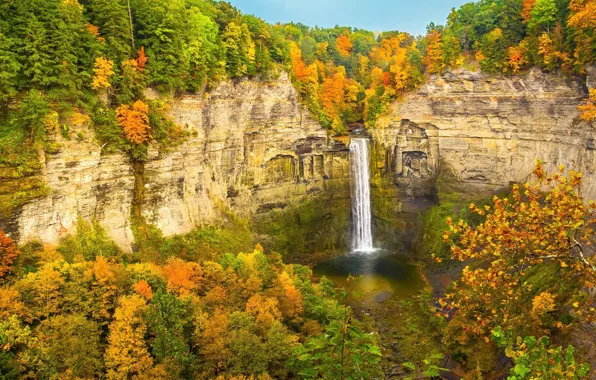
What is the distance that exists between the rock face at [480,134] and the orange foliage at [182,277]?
29.0 meters

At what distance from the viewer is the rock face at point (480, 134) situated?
36.5 meters

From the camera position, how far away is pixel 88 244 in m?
28.6

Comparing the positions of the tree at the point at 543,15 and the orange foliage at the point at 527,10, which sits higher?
the orange foliage at the point at 527,10

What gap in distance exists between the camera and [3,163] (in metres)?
25.3

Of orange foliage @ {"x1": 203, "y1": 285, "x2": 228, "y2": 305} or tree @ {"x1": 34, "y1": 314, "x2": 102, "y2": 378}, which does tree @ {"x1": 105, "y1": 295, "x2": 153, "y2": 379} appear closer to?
tree @ {"x1": 34, "y1": 314, "x2": 102, "y2": 378}

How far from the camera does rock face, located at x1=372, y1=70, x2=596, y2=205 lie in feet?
120

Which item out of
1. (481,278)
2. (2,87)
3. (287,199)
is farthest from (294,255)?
(481,278)

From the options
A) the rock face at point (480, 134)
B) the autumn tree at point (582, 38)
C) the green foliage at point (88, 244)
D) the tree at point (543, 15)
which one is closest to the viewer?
the green foliage at point (88, 244)

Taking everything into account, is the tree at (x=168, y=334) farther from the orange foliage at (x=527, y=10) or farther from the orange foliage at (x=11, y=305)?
the orange foliage at (x=527, y=10)

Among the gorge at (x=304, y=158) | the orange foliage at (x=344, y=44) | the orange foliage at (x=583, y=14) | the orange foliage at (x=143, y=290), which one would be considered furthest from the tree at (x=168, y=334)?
the orange foliage at (x=344, y=44)

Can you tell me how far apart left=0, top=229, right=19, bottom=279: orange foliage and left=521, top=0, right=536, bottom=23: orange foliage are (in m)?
44.5

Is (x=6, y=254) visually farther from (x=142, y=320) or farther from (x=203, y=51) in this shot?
(x=203, y=51)

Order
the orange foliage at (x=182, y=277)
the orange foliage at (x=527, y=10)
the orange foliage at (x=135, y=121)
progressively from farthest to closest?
the orange foliage at (x=527, y=10), the orange foliage at (x=135, y=121), the orange foliage at (x=182, y=277)

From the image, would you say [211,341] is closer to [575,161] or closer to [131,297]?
[131,297]
